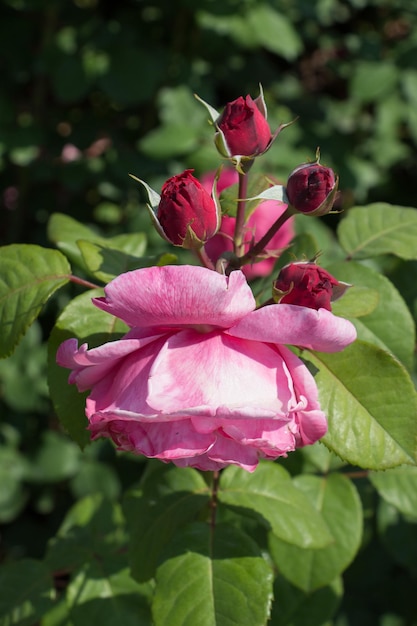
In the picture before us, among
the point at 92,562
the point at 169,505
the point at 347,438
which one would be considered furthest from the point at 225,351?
the point at 92,562

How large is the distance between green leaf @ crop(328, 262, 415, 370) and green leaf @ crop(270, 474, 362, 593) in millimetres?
330

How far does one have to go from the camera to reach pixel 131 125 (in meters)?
2.96

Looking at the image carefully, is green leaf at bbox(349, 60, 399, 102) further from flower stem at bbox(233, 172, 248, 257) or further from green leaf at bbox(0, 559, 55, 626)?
green leaf at bbox(0, 559, 55, 626)

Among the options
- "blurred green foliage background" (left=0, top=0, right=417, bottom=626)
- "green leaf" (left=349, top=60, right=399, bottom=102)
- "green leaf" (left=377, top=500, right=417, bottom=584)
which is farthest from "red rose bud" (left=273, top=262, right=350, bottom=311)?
"green leaf" (left=349, top=60, right=399, bottom=102)

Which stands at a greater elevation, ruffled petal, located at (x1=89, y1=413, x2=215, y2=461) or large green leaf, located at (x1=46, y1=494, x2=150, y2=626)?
ruffled petal, located at (x1=89, y1=413, x2=215, y2=461)

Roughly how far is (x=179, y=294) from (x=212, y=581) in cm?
50

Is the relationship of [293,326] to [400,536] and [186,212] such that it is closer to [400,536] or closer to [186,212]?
[186,212]

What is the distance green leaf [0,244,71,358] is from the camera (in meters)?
1.08

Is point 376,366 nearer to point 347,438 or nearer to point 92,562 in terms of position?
point 347,438

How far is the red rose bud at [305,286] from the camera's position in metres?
0.90

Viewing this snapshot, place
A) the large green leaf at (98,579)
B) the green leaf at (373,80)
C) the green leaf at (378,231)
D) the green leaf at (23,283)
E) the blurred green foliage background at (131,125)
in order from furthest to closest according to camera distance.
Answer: the green leaf at (373,80)
the blurred green foliage background at (131,125)
the large green leaf at (98,579)
the green leaf at (378,231)
the green leaf at (23,283)

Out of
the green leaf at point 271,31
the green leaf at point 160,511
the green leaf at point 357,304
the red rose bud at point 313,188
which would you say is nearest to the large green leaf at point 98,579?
the green leaf at point 160,511

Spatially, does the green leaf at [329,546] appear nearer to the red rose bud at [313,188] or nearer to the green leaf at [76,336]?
the green leaf at [76,336]

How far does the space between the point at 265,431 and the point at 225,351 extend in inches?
4.2
